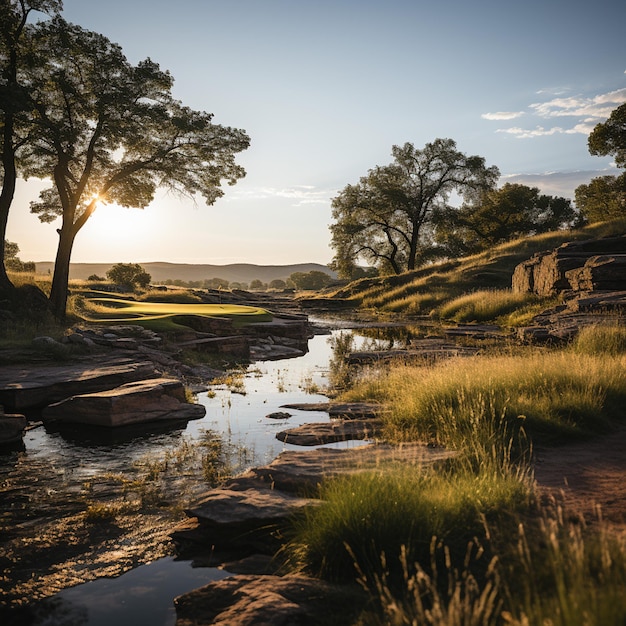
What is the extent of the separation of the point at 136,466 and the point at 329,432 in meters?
2.91

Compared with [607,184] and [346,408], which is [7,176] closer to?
[346,408]

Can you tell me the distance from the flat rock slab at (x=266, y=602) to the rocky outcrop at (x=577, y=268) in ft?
64.4

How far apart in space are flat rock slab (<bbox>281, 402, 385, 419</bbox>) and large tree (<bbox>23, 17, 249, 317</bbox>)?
43.7ft

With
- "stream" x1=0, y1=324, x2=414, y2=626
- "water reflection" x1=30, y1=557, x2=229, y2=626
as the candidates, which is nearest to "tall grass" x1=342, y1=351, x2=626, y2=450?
"stream" x1=0, y1=324, x2=414, y2=626

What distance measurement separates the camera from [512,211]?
62375 millimetres

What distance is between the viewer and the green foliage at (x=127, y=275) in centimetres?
5197

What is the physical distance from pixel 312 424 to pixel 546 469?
3961mm

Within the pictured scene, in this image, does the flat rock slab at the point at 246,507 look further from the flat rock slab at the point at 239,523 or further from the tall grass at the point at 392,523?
the tall grass at the point at 392,523

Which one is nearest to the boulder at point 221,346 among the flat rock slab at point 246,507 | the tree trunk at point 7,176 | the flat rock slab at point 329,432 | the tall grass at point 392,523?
the tree trunk at point 7,176

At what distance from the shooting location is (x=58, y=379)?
1120 cm

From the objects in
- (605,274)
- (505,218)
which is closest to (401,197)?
(505,218)

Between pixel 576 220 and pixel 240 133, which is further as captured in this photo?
pixel 576 220

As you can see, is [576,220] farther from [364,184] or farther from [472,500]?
[472,500]

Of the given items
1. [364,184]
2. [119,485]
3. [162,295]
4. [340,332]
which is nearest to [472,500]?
[119,485]
